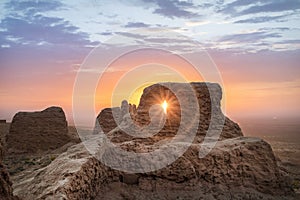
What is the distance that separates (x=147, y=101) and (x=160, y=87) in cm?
77

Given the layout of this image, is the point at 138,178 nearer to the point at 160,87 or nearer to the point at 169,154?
the point at 169,154

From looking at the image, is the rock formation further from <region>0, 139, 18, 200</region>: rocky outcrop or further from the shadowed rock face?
<region>0, 139, 18, 200</region>: rocky outcrop

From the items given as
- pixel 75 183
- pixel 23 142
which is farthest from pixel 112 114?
pixel 75 183

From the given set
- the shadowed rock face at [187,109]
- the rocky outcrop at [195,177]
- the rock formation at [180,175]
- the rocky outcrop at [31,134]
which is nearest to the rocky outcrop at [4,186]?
the rock formation at [180,175]

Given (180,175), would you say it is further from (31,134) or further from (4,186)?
(31,134)

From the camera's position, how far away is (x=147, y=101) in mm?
13195

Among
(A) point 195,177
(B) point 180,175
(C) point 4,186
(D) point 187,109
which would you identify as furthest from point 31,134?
(C) point 4,186

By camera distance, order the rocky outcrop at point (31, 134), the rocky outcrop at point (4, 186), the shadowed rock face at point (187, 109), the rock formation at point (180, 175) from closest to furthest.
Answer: the rocky outcrop at point (4, 186) → the rock formation at point (180, 175) → the shadowed rock face at point (187, 109) → the rocky outcrop at point (31, 134)

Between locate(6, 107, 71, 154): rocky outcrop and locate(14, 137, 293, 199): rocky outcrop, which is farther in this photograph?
locate(6, 107, 71, 154): rocky outcrop

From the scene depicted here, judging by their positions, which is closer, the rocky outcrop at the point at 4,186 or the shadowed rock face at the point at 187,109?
the rocky outcrop at the point at 4,186

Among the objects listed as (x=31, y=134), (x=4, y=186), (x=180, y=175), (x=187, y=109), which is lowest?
(x=31, y=134)

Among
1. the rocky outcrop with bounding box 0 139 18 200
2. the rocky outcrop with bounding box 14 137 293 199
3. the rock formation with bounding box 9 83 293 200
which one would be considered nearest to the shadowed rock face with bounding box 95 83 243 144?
the rock formation with bounding box 9 83 293 200

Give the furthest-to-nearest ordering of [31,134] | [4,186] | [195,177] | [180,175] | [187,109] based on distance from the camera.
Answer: [31,134]
[187,109]
[195,177]
[180,175]
[4,186]

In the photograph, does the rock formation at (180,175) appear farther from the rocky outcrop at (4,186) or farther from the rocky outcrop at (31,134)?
the rocky outcrop at (31,134)
